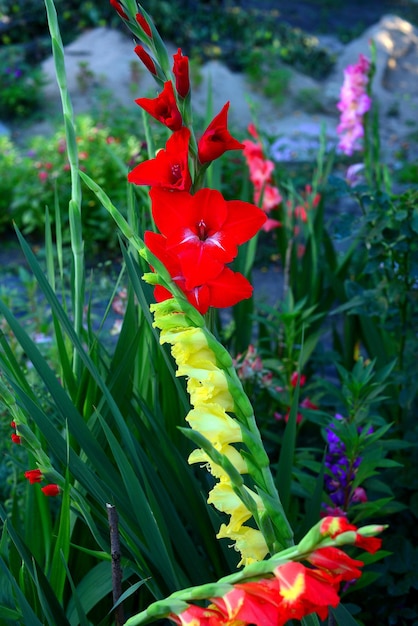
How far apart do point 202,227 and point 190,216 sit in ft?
0.06

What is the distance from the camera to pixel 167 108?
90cm

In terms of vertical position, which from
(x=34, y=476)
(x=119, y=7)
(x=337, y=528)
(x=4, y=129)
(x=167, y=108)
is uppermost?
(x=119, y=7)

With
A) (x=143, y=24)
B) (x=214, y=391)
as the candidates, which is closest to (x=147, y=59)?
(x=143, y=24)

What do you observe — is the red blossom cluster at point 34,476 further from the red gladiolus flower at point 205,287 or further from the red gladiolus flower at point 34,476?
the red gladiolus flower at point 205,287

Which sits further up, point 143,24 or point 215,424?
point 143,24

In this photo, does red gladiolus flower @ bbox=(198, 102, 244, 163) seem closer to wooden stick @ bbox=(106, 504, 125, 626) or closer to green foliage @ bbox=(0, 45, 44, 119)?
wooden stick @ bbox=(106, 504, 125, 626)

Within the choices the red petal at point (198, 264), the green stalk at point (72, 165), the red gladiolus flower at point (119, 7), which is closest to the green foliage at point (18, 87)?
the green stalk at point (72, 165)

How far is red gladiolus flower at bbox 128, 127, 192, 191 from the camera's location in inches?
35.6

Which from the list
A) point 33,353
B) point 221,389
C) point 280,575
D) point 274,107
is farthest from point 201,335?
point 274,107

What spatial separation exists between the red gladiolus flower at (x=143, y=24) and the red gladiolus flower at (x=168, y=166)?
159 mm

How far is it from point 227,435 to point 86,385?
0.65 meters

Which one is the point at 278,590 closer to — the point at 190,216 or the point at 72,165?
the point at 190,216

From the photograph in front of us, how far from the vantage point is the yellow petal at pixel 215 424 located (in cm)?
72

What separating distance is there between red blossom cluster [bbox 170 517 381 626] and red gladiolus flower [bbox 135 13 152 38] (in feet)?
2.25
